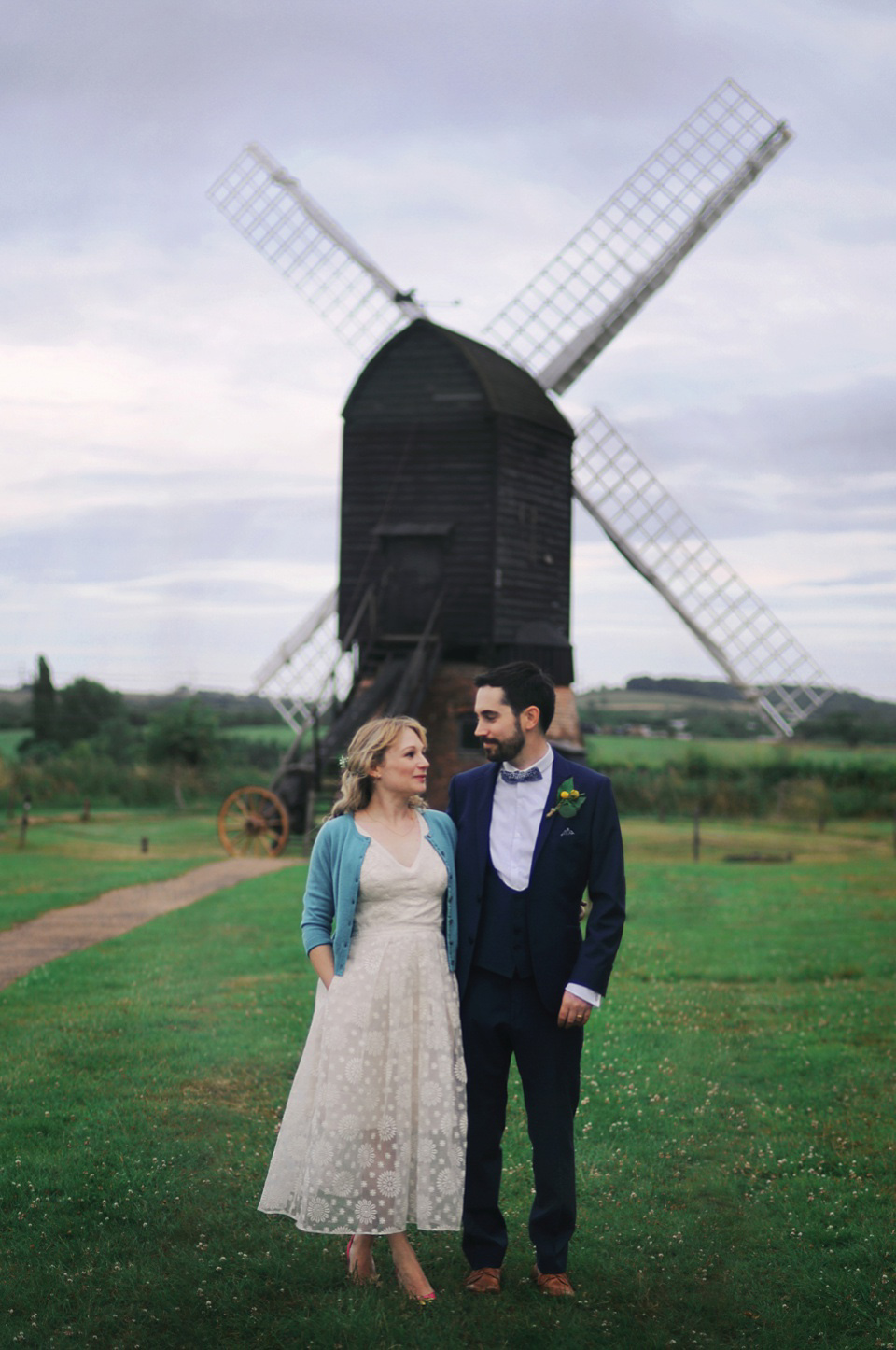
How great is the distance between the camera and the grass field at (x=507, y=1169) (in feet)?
14.8

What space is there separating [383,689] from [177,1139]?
14888mm

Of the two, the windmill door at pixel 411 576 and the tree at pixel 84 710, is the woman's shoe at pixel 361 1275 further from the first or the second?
the tree at pixel 84 710

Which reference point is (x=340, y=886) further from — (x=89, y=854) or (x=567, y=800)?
(x=89, y=854)

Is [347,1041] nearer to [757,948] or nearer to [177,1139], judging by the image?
[177,1139]

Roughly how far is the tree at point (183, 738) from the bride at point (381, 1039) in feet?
96.3

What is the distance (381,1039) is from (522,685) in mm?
1351

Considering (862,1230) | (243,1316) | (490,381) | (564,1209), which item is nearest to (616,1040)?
(862,1230)

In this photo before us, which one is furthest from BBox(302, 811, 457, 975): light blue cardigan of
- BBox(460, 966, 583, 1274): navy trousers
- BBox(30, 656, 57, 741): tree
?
BBox(30, 656, 57, 741): tree

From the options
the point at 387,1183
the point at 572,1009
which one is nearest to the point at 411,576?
the point at 572,1009

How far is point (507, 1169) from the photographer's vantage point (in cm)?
619

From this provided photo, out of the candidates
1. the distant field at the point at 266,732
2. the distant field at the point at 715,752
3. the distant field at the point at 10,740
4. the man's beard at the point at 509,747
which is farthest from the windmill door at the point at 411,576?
the distant field at the point at 266,732

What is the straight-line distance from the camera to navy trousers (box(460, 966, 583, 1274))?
468cm

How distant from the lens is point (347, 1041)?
4504mm

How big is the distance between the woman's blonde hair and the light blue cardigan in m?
0.08
